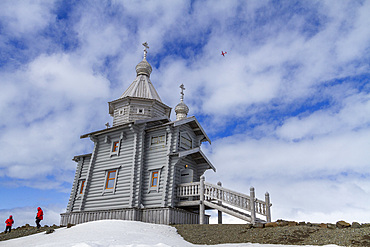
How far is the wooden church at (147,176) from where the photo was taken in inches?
745

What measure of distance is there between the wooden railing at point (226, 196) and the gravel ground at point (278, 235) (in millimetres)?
1782

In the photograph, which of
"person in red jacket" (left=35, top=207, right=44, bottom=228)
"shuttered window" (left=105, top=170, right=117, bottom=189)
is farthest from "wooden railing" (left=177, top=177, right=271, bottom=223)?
"person in red jacket" (left=35, top=207, right=44, bottom=228)

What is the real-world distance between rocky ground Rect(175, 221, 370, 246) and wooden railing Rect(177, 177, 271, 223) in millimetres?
1780

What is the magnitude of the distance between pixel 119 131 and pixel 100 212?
19.5ft

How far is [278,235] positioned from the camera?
12617mm

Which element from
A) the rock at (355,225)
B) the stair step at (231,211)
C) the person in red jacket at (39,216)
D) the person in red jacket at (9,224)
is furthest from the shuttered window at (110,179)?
the rock at (355,225)

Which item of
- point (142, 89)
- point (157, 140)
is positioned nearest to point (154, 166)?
point (157, 140)

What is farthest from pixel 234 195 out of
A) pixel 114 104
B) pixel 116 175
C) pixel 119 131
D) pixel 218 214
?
pixel 114 104

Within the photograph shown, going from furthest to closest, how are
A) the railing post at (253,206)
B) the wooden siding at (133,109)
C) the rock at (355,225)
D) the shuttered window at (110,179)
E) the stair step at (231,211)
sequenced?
the wooden siding at (133,109), the shuttered window at (110,179), the stair step at (231,211), the railing post at (253,206), the rock at (355,225)

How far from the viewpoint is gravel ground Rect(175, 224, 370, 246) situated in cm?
1131

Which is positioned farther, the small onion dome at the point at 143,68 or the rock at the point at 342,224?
the small onion dome at the point at 143,68

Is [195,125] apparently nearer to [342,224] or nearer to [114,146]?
[114,146]

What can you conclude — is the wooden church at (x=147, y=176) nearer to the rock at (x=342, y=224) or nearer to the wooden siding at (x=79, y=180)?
the wooden siding at (x=79, y=180)

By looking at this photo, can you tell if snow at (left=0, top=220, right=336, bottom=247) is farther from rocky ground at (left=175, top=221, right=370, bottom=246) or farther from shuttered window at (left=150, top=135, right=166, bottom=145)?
shuttered window at (left=150, top=135, right=166, bottom=145)
